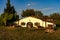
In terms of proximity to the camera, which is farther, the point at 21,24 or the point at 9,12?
the point at 9,12

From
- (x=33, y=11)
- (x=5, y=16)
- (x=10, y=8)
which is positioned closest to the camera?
(x=5, y=16)

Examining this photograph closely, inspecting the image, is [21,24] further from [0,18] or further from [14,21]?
[0,18]

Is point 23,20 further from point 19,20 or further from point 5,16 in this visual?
point 5,16

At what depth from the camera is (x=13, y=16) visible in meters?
59.7

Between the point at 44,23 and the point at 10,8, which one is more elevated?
the point at 10,8

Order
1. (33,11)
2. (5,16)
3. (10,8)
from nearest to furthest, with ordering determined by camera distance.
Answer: (5,16)
(10,8)
(33,11)

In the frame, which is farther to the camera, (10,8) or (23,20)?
(10,8)

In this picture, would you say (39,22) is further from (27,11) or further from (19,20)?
(27,11)

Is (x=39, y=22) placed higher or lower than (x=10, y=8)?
lower

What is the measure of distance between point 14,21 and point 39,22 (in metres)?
7.36

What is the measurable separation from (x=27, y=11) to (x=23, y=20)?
47.0 meters

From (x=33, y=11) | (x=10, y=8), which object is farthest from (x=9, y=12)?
(x=33, y=11)

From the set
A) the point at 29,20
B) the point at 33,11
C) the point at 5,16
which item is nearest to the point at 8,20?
the point at 5,16

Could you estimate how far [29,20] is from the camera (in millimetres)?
59406
